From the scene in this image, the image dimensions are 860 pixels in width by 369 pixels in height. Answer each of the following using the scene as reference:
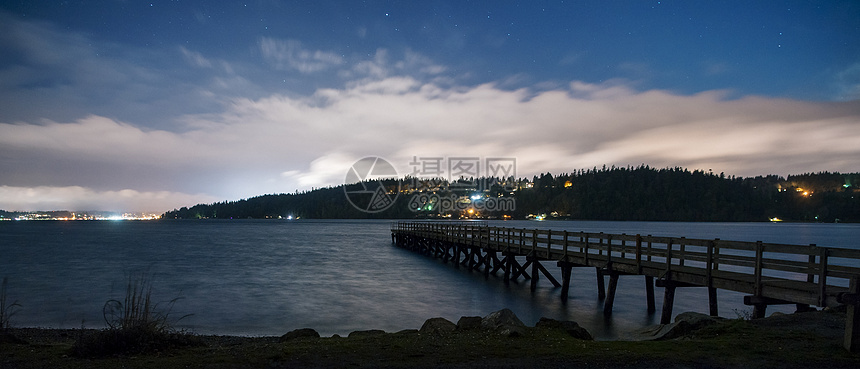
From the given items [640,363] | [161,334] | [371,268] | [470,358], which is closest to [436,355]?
[470,358]

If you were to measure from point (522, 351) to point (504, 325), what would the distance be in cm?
188

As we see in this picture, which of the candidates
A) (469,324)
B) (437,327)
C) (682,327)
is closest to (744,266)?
(682,327)

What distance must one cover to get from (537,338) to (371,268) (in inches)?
1230

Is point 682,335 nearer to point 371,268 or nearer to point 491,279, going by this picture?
point 491,279

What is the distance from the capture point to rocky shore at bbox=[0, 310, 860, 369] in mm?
8188

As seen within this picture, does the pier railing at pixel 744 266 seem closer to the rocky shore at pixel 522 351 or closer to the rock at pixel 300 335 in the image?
the rocky shore at pixel 522 351

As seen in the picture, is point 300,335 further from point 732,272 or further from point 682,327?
point 732,272

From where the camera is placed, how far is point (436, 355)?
29.2 ft

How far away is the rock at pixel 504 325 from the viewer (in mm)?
10430

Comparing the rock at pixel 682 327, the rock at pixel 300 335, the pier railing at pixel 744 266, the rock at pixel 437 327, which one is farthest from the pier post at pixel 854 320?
the rock at pixel 300 335

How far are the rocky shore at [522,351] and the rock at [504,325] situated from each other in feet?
0.09

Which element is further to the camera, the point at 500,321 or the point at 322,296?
the point at 322,296

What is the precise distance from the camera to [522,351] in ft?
29.8

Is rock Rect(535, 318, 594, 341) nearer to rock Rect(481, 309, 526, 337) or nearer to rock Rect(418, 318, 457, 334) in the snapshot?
rock Rect(481, 309, 526, 337)
